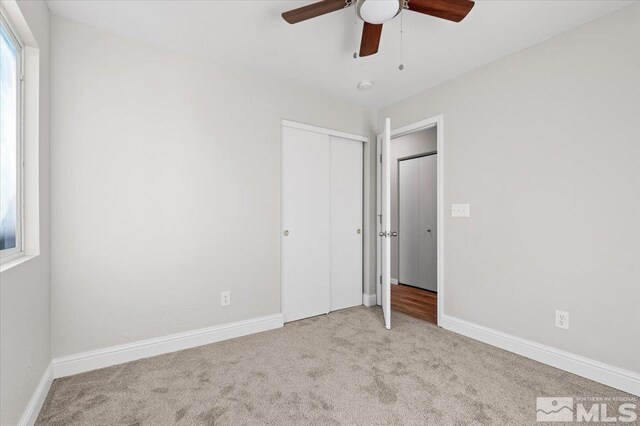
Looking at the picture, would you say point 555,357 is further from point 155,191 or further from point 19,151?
point 19,151

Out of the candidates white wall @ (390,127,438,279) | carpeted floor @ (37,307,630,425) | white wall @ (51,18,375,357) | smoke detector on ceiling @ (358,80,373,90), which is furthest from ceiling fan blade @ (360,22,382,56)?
white wall @ (390,127,438,279)

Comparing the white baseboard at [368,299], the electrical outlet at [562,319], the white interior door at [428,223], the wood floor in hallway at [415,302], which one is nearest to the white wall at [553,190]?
the electrical outlet at [562,319]

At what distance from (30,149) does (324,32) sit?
1.98m

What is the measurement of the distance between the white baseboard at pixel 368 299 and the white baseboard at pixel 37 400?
2.88m

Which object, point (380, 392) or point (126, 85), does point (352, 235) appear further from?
point (126, 85)

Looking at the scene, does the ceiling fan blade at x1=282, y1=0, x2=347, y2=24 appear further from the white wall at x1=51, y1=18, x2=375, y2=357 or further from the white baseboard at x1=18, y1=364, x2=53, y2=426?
the white baseboard at x1=18, y1=364, x2=53, y2=426

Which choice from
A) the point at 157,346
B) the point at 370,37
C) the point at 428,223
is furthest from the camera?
the point at 428,223

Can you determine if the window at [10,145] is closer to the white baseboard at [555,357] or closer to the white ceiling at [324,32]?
the white ceiling at [324,32]

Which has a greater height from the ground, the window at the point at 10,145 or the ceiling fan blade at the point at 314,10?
the ceiling fan blade at the point at 314,10

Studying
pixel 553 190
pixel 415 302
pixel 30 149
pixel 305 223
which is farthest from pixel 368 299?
pixel 30 149

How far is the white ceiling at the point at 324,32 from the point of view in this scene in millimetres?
1900

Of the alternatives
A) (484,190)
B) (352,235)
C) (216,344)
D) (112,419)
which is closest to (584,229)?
(484,190)

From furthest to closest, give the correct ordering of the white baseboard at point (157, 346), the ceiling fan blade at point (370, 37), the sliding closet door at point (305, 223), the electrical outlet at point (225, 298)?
the sliding closet door at point (305, 223) < the electrical outlet at point (225, 298) < the white baseboard at point (157, 346) < the ceiling fan blade at point (370, 37)

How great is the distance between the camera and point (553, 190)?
2.19 metres
